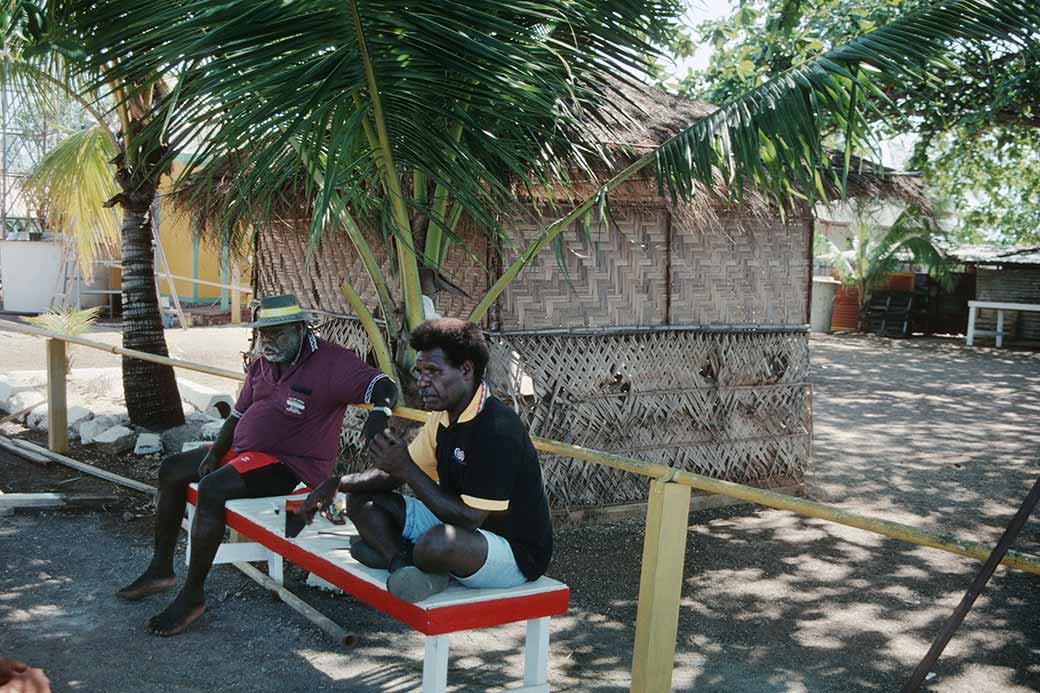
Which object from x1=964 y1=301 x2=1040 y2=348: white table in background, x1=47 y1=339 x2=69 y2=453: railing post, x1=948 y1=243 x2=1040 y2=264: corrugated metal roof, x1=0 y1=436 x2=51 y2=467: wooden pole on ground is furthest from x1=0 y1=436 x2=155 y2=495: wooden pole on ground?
x1=948 y1=243 x2=1040 y2=264: corrugated metal roof

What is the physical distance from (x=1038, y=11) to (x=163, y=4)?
3.81m

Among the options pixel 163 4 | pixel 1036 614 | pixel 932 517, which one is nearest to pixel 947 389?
pixel 932 517

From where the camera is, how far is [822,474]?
886cm

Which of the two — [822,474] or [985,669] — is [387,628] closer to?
[985,669]

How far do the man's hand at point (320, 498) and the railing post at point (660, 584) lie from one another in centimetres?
144

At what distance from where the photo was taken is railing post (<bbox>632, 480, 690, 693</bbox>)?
3334 mm

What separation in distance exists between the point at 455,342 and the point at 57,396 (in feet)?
18.8

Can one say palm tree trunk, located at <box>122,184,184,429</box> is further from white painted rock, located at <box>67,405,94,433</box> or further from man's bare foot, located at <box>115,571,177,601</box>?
man's bare foot, located at <box>115,571,177,601</box>

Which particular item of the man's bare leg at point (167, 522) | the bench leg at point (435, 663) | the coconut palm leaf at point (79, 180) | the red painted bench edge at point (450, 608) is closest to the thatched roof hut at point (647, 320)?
the coconut palm leaf at point (79, 180)

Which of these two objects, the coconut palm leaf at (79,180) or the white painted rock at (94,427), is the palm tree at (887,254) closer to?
the coconut palm leaf at (79,180)

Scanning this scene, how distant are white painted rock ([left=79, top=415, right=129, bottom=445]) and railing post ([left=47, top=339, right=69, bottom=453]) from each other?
0.33 m

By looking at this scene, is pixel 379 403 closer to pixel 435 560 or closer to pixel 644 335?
pixel 435 560

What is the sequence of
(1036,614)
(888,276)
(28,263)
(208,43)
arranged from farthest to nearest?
1. (888,276)
2. (28,263)
3. (1036,614)
4. (208,43)

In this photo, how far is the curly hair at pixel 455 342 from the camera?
3.58 meters
